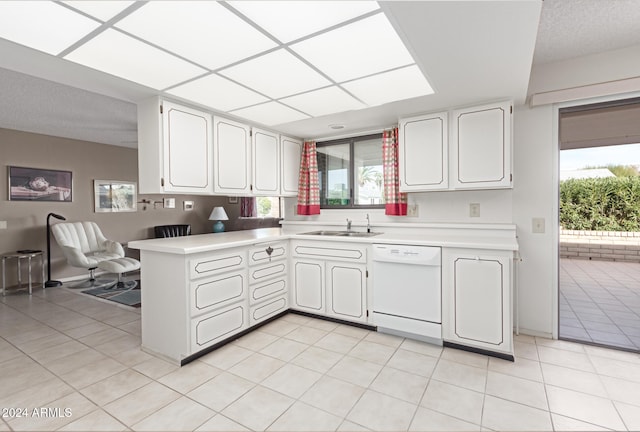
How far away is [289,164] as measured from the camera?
12.6 ft

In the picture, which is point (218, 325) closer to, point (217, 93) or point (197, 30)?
point (217, 93)

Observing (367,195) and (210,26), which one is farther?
(367,195)

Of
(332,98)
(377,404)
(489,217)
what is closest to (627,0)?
(489,217)

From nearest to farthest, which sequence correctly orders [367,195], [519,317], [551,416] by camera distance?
1. [551,416]
2. [519,317]
3. [367,195]

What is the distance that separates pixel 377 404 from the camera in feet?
5.90

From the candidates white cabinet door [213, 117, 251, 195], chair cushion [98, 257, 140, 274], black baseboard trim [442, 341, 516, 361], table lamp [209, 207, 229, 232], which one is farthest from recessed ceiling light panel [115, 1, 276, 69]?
table lamp [209, 207, 229, 232]

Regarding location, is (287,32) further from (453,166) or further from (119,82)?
(453,166)

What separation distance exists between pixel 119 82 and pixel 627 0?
3.34 m

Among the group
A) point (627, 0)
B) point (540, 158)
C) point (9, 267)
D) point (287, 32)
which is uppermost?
point (627, 0)

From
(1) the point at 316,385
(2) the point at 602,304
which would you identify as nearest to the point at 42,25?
(1) the point at 316,385

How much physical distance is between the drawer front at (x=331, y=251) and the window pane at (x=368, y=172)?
887 millimetres

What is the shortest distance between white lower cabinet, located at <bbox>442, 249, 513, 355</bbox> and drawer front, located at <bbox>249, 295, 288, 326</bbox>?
5.18 feet

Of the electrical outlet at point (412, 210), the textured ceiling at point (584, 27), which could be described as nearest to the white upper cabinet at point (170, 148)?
the electrical outlet at point (412, 210)

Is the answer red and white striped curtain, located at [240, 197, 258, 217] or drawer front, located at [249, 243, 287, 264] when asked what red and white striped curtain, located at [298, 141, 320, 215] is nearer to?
drawer front, located at [249, 243, 287, 264]
